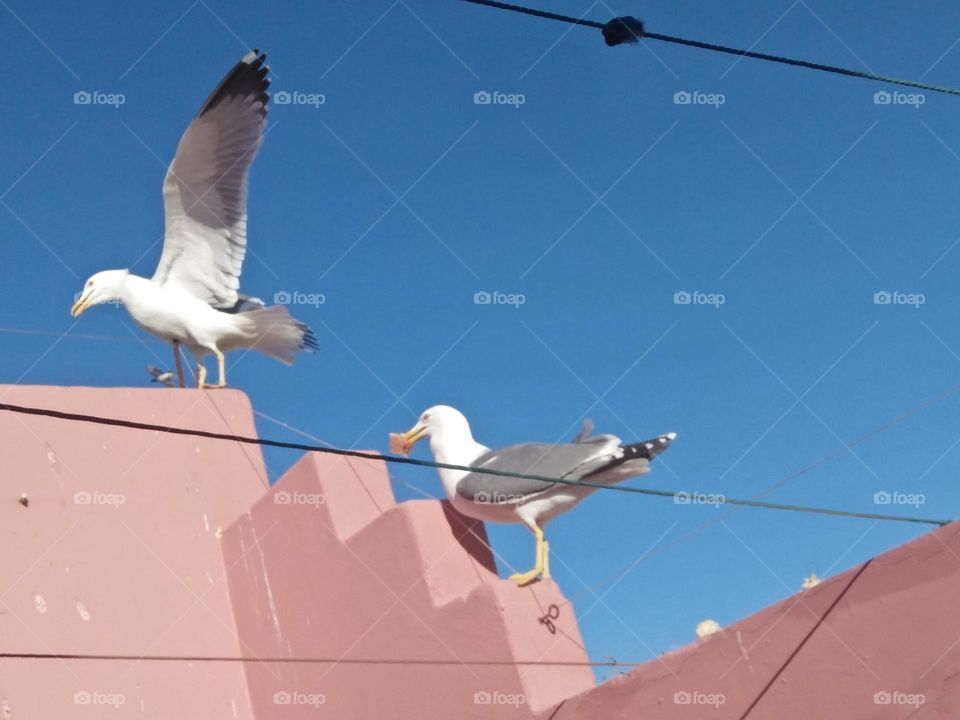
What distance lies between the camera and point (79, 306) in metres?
7.57

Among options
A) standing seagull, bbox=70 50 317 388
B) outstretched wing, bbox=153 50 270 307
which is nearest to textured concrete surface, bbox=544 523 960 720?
standing seagull, bbox=70 50 317 388

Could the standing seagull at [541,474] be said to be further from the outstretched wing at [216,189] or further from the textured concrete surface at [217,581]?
the outstretched wing at [216,189]

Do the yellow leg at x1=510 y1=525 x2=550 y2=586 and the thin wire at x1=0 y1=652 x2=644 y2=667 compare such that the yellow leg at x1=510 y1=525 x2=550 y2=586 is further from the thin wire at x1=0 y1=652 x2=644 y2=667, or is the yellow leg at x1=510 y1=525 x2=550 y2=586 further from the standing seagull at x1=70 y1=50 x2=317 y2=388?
the standing seagull at x1=70 y1=50 x2=317 y2=388

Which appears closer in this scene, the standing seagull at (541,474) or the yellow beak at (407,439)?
the standing seagull at (541,474)

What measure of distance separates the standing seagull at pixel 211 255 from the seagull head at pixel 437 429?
3.62 ft

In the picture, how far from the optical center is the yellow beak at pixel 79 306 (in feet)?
24.8

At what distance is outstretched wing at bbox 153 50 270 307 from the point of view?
742 cm

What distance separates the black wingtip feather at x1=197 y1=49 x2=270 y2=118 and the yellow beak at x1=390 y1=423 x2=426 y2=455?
2225 millimetres

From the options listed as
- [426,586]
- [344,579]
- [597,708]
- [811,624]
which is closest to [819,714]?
[811,624]

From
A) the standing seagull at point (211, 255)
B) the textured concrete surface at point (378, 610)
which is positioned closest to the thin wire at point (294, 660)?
the textured concrete surface at point (378, 610)

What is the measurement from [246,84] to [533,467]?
10.5 feet

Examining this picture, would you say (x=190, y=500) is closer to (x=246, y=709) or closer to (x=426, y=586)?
(x=246, y=709)

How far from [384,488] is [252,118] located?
2.43 meters

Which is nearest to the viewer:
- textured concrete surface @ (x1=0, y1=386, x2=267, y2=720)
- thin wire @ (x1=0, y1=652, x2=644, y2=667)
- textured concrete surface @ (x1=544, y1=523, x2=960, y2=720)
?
textured concrete surface @ (x1=544, y1=523, x2=960, y2=720)
